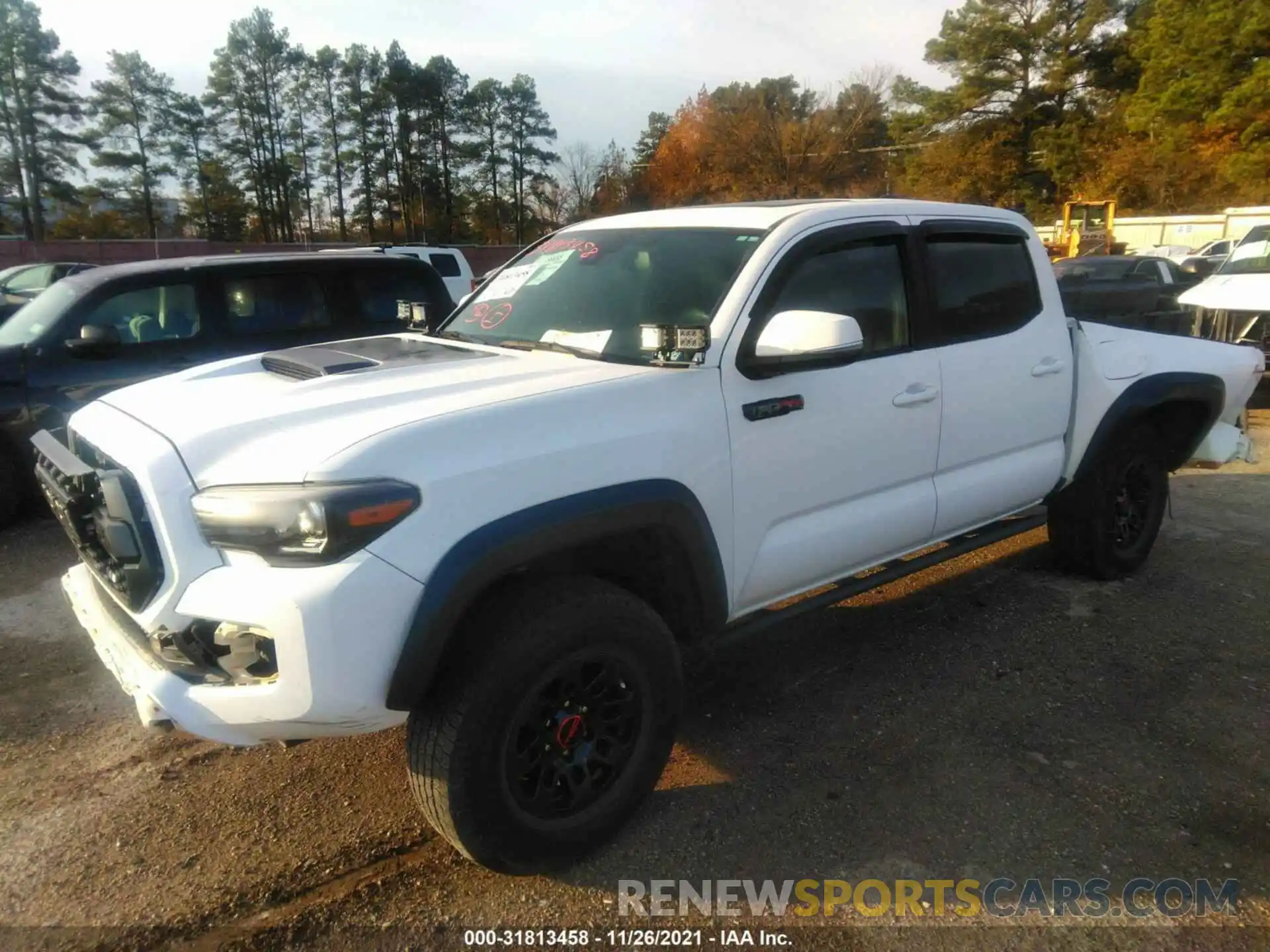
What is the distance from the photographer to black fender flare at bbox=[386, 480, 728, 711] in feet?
7.25

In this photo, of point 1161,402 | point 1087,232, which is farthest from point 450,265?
point 1087,232

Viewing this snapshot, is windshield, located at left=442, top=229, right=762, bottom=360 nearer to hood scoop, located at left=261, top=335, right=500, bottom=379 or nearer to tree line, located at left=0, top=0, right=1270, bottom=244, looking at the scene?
hood scoop, located at left=261, top=335, right=500, bottom=379

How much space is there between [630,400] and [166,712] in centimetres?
146

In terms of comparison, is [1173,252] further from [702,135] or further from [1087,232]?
[702,135]

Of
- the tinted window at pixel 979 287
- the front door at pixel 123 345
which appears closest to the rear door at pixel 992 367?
the tinted window at pixel 979 287

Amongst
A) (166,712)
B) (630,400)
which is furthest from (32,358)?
(630,400)

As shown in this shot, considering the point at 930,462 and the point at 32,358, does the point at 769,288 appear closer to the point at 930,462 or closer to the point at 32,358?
the point at 930,462

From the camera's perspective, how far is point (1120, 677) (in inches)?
152

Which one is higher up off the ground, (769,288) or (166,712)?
(769,288)

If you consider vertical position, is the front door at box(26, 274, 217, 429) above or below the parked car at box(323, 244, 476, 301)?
below

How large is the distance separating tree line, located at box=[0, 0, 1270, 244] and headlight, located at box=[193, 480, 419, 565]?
44.5m

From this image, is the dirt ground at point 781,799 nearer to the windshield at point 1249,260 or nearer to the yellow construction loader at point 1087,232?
the windshield at point 1249,260

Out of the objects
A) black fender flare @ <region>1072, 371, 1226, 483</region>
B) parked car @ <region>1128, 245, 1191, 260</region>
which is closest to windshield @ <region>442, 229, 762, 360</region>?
black fender flare @ <region>1072, 371, 1226, 483</region>

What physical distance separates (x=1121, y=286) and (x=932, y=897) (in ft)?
46.4
